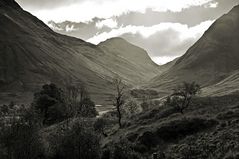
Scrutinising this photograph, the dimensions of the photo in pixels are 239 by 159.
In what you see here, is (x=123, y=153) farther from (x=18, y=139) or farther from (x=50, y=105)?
(x=50, y=105)

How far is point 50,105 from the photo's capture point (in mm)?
105375

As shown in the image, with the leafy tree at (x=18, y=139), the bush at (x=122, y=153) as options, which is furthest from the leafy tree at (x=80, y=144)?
the leafy tree at (x=18, y=139)

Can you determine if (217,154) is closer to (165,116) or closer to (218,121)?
(218,121)

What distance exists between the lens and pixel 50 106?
342 feet

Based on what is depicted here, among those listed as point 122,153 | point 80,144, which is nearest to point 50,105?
point 80,144

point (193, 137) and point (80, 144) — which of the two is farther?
point (193, 137)

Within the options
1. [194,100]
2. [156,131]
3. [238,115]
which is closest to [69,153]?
[156,131]

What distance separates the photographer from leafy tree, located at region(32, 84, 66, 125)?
102 m

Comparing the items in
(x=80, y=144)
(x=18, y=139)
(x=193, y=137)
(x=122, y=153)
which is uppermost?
(x=18, y=139)

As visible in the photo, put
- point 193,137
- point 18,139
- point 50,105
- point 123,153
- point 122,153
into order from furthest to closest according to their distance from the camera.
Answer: point 50,105
point 193,137
point 18,139
point 122,153
point 123,153

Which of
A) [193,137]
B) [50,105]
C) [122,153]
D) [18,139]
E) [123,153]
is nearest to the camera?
[123,153]

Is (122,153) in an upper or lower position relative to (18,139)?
lower

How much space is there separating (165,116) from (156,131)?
22.1 metres

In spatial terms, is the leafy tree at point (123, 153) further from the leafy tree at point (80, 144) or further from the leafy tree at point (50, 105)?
the leafy tree at point (50, 105)
